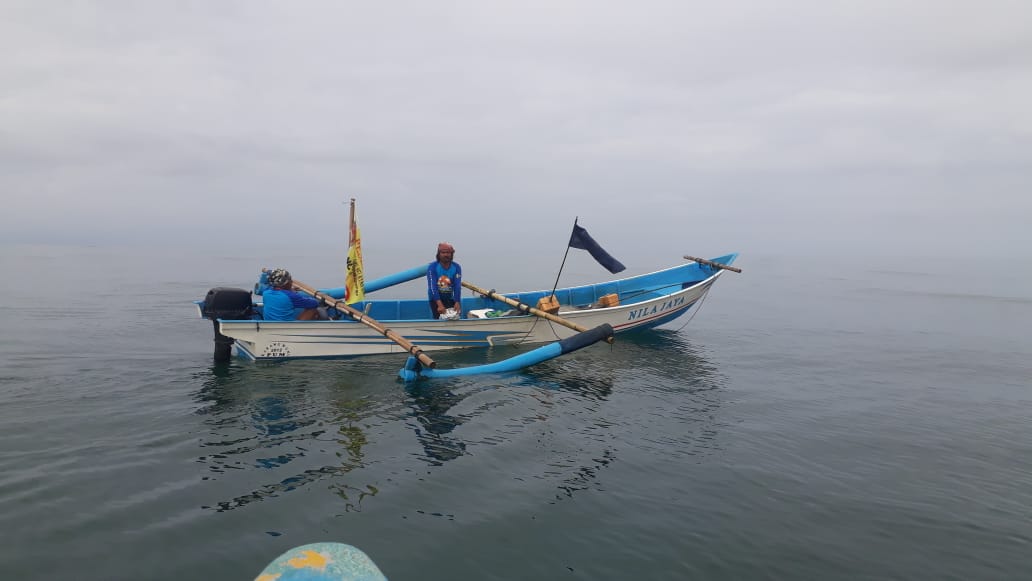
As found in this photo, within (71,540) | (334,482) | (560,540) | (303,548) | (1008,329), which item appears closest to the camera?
(303,548)

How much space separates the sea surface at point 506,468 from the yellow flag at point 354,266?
6.41 ft

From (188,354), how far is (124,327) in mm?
6427

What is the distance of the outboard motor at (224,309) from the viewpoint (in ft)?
42.2

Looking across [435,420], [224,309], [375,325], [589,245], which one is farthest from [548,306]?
[224,309]

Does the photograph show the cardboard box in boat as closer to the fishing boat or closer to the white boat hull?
the fishing boat

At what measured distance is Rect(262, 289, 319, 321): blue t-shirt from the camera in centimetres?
1327

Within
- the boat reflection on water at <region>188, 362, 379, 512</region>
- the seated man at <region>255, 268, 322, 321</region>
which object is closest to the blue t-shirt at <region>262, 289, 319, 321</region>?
the seated man at <region>255, 268, 322, 321</region>

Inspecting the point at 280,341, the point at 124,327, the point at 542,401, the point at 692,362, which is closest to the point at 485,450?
the point at 542,401

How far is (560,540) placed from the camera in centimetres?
636

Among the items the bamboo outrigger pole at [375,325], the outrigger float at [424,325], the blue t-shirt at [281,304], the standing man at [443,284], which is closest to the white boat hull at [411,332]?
the outrigger float at [424,325]

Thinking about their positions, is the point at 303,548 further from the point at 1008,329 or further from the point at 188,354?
the point at 1008,329

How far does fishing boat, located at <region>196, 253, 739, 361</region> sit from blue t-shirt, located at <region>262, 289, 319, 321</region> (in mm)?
304

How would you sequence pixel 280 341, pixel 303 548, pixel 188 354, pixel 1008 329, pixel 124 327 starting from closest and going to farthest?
pixel 303 548
pixel 280 341
pixel 188 354
pixel 124 327
pixel 1008 329

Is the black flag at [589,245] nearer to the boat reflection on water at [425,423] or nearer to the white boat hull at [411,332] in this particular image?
the white boat hull at [411,332]
